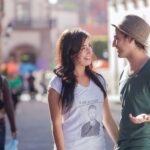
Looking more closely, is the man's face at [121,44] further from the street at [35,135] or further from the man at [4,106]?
the street at [35,135]

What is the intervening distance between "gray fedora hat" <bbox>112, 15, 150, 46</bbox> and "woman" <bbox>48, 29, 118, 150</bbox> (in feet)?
1.05

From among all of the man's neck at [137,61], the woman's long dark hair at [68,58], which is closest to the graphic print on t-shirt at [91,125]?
the woman's long dark hair at [68,58]

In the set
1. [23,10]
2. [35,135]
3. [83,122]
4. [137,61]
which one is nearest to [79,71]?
[83,122]

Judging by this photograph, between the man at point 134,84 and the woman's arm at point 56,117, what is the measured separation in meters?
0.38

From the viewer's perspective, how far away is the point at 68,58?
16.8 feet

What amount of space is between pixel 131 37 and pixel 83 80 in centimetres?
49

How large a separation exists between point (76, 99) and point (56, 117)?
19cm

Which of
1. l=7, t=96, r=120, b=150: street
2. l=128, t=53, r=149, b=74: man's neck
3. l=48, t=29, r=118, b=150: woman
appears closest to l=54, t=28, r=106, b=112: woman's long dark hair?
l=48, t=29, r=118, b=150: woman

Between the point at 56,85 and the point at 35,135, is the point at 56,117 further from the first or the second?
the point at 35,135

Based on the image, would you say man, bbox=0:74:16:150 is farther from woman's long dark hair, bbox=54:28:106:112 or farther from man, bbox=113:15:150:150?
man, bbox=113:15:150:150

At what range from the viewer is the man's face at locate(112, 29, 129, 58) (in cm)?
491

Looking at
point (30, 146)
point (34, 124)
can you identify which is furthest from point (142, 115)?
point (34, 124)

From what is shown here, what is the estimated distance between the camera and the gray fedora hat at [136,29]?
489cm

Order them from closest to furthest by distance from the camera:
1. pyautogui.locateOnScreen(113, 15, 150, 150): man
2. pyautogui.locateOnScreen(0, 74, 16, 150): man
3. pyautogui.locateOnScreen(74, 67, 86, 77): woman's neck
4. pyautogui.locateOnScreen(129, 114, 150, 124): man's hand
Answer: pyautogui.locateOnScreen(129, 114, 150, 124): man's hand < pyautogui.locateOnScreen(113, 15, 150, 150): man < pyautogui.locateOnScreen(74, 67, 86, 77): woman's neck < pyautogui.locateOnScreen(0, 74, 16, 150): man
